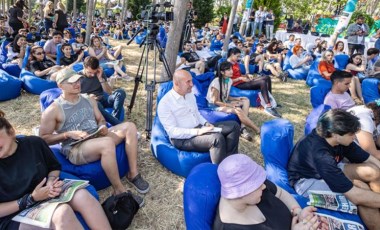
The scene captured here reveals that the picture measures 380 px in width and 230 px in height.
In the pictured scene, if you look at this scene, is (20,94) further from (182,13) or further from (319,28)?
(319,28)

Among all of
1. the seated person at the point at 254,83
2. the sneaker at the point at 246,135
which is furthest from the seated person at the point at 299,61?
the sneaker at the point at 246,135

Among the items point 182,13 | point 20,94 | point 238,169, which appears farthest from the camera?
point 20,94

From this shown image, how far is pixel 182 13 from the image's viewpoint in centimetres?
436

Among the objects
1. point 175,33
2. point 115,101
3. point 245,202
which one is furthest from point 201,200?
point 175,33

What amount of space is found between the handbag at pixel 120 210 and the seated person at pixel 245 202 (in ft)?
3.09

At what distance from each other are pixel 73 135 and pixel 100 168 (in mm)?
377

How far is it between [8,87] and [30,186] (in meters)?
3.38

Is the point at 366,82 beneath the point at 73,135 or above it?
above

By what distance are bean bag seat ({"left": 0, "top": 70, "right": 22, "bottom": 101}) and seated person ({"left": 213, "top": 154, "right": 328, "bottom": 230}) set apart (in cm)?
436

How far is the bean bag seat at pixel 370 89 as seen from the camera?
504 cm

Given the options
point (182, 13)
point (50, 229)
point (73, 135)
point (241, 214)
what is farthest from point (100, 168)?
point (182, 13)

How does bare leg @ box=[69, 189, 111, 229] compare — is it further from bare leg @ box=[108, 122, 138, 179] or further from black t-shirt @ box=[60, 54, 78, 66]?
black t-shirt @ box=[60, 54, 78, 66]

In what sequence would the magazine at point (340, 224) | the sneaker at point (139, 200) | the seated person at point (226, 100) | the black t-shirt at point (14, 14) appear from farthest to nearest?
the black t-shirt at point (14, 14)
the seated person at point (226, 100)
the sneaker at point (139, 200)
the magazine at point (340, 224)

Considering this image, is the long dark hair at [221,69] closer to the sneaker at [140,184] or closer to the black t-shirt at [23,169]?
the sneaker at [140,184]
